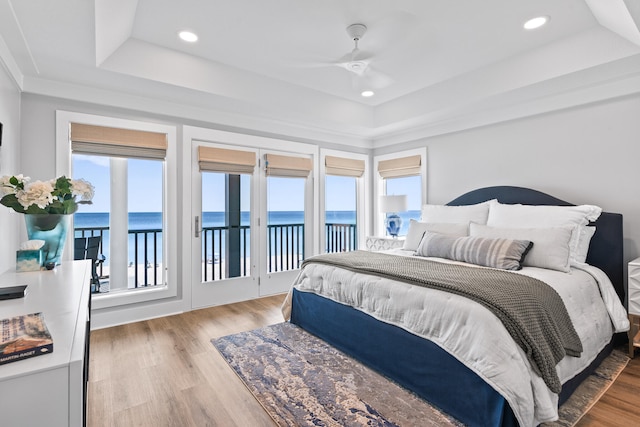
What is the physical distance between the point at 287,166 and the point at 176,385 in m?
2.95

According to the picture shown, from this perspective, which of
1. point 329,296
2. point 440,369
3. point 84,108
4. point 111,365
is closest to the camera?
point 440,369

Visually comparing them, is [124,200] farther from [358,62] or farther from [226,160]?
[358,62]

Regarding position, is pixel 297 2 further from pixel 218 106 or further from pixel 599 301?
pixel 599 301

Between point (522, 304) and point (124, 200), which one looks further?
point (124, 200)

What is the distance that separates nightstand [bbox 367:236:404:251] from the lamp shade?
42 centimetres

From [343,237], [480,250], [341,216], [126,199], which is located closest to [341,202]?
[341,216]

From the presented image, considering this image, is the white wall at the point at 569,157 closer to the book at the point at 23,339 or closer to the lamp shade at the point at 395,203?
the lamp shade at the point at 395,203

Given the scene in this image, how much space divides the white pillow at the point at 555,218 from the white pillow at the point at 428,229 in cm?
30

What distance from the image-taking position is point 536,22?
2533 millimetres

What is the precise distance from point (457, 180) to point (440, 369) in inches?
115

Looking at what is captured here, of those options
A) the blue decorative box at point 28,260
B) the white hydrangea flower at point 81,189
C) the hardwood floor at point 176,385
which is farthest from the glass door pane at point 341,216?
the blue decorative box at point 28,260

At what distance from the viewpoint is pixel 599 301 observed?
2385mm

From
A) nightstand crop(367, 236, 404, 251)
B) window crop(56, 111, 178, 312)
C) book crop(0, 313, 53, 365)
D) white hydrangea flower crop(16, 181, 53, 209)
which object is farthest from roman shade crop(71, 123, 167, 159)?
nightstand crop(367, 236, 404, 251)

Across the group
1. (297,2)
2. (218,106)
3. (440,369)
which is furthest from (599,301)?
(218,106)
